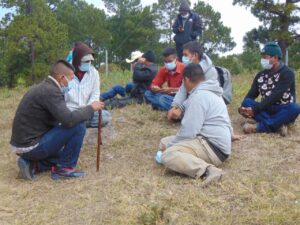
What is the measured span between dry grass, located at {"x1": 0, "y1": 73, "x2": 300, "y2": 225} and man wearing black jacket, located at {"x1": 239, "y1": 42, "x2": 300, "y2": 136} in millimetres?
192

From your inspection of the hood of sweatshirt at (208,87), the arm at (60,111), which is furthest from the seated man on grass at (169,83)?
the arm at (60,111)

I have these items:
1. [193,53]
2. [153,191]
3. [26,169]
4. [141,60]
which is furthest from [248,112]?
[26,169]

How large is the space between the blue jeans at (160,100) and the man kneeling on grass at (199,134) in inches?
82.5

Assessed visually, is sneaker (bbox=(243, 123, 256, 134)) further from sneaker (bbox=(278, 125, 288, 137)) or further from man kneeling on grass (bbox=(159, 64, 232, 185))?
man kneeling on grass (bbox=(159, 64, 232, 185))

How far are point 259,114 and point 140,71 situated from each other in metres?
2.12

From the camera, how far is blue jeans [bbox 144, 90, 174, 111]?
7.07 m

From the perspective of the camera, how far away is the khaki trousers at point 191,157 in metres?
4.58

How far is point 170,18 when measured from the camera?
4006cm

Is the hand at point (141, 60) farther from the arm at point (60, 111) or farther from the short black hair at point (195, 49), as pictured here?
the arm at point (60, 111)

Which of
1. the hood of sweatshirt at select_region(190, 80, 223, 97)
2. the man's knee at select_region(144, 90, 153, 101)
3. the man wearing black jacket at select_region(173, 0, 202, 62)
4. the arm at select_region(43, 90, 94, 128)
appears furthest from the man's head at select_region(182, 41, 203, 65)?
the man wearing black jacket at select_region(173, 0, 202, 62)

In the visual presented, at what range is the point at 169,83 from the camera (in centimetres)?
714

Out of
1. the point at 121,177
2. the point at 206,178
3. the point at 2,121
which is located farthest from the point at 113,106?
the point at 206,178

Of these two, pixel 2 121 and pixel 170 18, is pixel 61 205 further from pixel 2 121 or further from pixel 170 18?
pixel 170 18

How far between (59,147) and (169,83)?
2.71 metres
